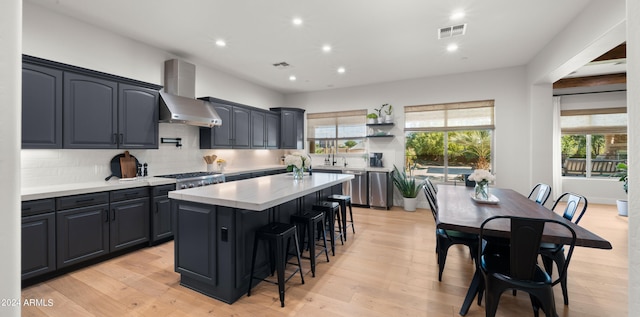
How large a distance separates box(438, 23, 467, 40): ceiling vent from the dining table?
214 centimetres

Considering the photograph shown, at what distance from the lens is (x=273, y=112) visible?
21.0ft

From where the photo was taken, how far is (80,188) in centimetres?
287

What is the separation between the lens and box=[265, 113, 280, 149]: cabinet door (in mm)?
6152

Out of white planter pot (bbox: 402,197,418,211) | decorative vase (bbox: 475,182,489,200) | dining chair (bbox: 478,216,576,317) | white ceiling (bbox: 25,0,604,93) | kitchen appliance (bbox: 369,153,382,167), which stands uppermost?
white ceiling (bbox: 25,0,604,93)

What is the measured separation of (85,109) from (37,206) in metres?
1.17

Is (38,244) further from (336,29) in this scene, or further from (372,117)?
(372,117)

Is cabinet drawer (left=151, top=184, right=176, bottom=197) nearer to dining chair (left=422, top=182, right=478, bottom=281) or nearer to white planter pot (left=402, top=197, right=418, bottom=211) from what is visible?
dining chair (left=422, top=182, right=478, bottom=281)

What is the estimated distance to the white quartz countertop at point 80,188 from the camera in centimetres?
258

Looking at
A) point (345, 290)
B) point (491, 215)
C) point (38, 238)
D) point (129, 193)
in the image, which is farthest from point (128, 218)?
point (491, 215)

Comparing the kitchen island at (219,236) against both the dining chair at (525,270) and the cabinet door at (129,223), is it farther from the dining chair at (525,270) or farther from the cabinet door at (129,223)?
the dining chair at (525,270)

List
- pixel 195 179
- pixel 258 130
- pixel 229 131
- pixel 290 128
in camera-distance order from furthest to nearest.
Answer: pixel 290 128 < pixel 258 130 < pixel 229 131 < pixel 195 179

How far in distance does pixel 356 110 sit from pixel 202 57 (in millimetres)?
3578

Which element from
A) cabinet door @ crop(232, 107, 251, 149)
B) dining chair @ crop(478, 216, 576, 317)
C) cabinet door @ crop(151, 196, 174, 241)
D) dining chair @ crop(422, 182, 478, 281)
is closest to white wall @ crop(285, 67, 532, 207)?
cabinet door @ crop(232, 107, 251, 149)

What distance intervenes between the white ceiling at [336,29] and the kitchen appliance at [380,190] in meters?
2.24
